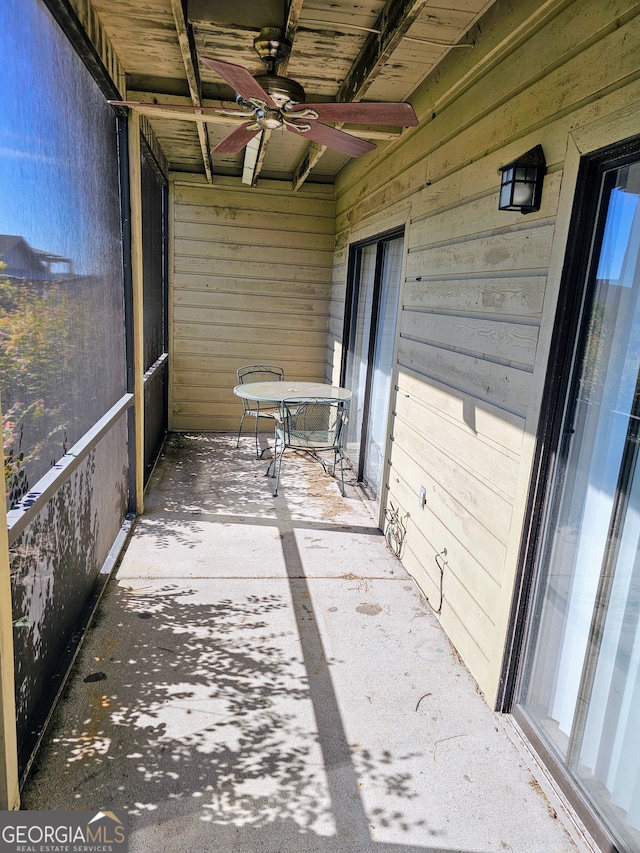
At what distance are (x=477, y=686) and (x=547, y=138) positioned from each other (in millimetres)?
2194

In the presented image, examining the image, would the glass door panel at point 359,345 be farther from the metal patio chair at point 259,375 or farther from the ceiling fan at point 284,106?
the ceiling fan at point 284,106

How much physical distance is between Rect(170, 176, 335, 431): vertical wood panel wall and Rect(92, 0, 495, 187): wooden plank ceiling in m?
2.43

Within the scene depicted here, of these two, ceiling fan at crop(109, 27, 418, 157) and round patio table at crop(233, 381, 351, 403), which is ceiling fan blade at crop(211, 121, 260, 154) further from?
round patio table at crop(233, 381, 351, 403)

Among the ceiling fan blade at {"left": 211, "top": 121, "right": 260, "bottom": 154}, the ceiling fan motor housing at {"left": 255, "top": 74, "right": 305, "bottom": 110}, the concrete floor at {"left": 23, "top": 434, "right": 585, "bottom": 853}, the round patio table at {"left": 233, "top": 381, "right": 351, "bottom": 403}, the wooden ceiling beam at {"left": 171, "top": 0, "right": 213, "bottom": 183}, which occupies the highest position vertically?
the wooden ceiling beam at {"left": 171, "top": 0, "right": 213, "bottom": 183}

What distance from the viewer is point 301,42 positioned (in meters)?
2.76

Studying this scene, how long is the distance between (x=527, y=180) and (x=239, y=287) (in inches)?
182

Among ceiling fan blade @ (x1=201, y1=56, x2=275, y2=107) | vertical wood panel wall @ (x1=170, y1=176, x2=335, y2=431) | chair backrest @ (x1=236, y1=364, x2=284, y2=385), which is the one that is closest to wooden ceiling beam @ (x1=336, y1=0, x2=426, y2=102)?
ceiling fan blade @ (x1=201, y1=56, x2=275, y2=107)

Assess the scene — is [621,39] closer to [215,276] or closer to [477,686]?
[477,686]

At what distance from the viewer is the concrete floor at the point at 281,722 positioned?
5.76ft

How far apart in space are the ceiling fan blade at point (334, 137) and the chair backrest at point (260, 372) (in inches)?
137

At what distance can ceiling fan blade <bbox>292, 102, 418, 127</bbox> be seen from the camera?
2316 mm

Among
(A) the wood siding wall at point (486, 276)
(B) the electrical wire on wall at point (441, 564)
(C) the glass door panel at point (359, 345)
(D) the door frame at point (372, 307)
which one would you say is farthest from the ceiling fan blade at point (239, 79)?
(C) the glass door panel at point (359, 345)

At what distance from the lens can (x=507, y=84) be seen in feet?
7.45

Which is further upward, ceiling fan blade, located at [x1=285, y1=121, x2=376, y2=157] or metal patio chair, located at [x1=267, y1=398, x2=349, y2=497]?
ceiling fan blade, located at [x1=285, y1=121, x2=376, y2=157]
